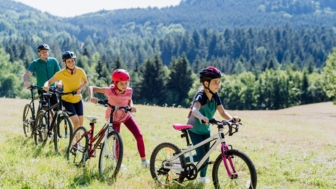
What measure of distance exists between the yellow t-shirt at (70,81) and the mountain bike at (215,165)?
3.28 meters

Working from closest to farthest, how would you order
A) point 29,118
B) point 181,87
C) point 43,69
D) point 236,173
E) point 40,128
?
point 236,173 < point 40,128 < point 43,69 < point 29,118 < point 181,87

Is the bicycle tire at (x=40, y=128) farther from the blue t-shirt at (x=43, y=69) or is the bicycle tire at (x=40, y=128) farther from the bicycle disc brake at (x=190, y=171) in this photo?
the bicycle disc brake at (x=190, y=171)

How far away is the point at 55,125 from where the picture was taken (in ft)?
32.0

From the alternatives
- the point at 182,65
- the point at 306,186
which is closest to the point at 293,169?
the point at 306,186

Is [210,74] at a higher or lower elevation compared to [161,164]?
higher

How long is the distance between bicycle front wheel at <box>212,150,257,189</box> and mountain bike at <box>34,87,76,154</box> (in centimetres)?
395

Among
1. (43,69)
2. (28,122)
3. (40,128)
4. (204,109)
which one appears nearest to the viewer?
(204,109)

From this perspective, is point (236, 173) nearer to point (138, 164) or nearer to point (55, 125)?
point (138, 164)

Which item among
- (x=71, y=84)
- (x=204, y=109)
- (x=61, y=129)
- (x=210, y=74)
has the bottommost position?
(x=61, y=129)

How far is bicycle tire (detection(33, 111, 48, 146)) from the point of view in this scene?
34.2 feet

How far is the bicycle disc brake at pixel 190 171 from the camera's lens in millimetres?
7105

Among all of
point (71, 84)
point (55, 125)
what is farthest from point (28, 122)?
point (71, 84)

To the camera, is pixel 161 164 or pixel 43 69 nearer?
pixel 161 164

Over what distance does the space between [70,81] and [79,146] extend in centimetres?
204
